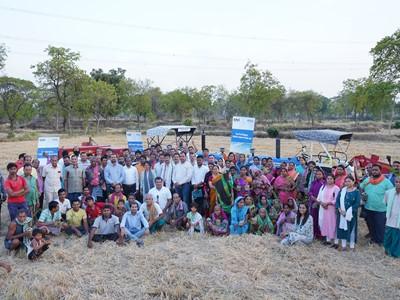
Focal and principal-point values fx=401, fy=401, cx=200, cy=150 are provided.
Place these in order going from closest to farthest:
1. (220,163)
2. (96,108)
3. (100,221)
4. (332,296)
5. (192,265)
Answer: (332,296) → (192,265) → (100,221) → (220,163) → (96,108)

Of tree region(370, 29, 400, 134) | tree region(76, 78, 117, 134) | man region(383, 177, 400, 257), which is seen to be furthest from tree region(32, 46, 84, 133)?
man region(383, 177, 400, 257)

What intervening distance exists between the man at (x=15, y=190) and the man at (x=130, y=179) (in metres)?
2.14

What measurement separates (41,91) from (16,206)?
4166 cm

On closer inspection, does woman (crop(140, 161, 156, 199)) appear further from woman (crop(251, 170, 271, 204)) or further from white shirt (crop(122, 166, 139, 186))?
woman (crop(251, 170, 271, 204))

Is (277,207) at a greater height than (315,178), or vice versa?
(315,178)

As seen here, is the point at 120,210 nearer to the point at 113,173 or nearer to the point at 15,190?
the point at 113,173

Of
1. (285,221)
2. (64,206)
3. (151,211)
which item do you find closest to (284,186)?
(285,221)

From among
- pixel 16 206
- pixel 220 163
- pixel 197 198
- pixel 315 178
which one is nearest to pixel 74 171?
pixel 16 206

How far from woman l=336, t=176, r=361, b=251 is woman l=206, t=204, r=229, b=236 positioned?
2.05 m

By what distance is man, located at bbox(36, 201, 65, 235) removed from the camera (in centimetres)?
748

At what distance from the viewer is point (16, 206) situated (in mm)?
7387

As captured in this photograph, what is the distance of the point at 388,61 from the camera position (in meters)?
26.5

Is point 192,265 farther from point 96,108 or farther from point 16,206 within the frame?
point 96,108

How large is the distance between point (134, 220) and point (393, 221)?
4536 millimetres
